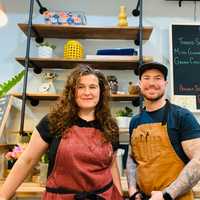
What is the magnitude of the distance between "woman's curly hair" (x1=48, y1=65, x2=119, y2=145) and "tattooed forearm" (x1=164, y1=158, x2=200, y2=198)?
1.13 feet

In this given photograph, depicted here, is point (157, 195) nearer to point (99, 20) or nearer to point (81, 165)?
point (81, 165)

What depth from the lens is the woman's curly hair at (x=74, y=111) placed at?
144cm

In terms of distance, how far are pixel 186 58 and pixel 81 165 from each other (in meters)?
1.62

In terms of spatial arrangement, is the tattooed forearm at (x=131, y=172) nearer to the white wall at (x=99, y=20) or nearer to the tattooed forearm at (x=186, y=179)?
the tattooed forearm at (x=186, y=179)

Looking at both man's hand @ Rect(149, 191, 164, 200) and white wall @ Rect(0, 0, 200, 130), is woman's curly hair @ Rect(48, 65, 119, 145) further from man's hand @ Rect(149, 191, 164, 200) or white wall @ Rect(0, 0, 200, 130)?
white wall @ Rect(0, 0, 200, 130)

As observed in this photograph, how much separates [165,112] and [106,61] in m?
1.01

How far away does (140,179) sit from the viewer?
4.93 feet

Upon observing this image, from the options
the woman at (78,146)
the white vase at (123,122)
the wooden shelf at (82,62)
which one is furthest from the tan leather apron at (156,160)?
the wooden shelf at (82,62)

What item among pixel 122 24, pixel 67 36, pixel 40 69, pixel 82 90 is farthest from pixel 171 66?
pixel 82 90

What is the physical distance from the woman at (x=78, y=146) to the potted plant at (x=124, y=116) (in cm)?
77

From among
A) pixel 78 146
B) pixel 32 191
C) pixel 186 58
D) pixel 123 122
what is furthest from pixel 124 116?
pixel 78 146

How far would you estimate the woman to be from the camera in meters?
1.35

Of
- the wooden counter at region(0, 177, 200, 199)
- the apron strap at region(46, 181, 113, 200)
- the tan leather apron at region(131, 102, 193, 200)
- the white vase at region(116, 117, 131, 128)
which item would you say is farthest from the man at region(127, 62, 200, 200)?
the white vase at region(116, 117, 131, 128)

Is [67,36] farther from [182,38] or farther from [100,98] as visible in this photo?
[100,98]
